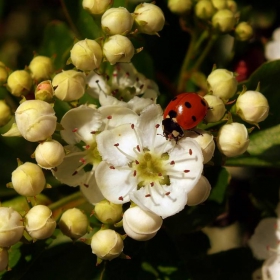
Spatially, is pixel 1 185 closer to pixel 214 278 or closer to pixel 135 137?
pixel 135 137

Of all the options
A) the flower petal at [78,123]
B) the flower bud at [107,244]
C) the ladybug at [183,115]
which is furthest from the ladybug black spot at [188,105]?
the flower bud at [107,244]

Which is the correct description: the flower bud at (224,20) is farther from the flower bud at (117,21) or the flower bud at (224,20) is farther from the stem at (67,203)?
the stem at (67,203)

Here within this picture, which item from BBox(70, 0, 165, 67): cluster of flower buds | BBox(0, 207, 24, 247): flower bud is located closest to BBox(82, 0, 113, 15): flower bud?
BBox(70, 0, 165, 67): cluster of flower buds

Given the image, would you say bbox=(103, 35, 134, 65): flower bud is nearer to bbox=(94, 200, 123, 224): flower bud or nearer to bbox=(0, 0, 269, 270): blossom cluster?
bbox=(0, 0, 269, 270): blossom cluster

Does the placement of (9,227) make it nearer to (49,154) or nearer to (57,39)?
(49,154)

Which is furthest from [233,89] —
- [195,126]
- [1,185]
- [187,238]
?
[1,185]
